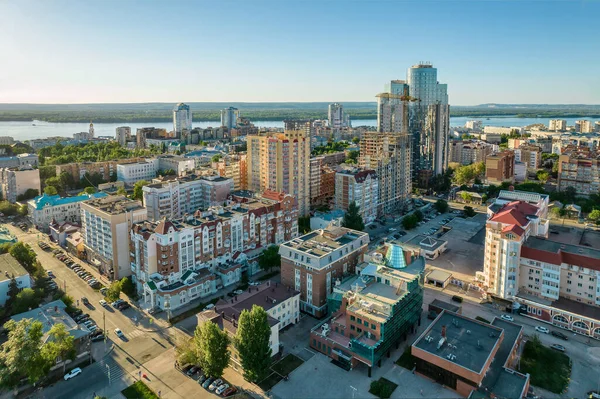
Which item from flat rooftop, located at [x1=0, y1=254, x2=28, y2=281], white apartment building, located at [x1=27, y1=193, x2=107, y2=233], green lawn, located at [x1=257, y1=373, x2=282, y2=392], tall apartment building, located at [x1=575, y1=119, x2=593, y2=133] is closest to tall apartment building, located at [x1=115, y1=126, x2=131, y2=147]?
white apartment building, located at [x1=27, y1=193, x2=107, y2=233]

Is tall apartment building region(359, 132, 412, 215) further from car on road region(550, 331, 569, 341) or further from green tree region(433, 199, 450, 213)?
car on road region(550, 331, 569, 341)

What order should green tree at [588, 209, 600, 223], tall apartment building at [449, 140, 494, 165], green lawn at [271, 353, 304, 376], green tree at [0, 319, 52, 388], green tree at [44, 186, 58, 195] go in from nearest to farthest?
green tree at [0, 319, 52, 388] < green lawn at [271, 353, 304, 376] < green tree at [588, 209, 600, 223] < green tree at [44, 186, 58, 195] < tall apartment building at [449, 140, 494, 165]

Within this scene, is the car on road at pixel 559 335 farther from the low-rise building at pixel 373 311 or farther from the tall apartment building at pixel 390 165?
the tall apartment building at pixel 390 165

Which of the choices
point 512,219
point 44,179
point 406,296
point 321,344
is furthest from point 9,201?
point 512,219

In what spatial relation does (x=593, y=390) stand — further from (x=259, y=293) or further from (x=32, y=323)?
(x=32, y=323)

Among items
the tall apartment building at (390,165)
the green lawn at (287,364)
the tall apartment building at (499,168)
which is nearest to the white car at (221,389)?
the green lawn at (287,364)

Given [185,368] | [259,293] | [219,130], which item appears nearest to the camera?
[185,368]
